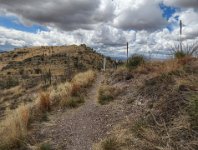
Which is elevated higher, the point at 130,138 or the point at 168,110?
the point at 168,110

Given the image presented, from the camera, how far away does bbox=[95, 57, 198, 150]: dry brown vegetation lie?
5410 mm

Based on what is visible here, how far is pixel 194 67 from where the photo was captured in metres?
8.89

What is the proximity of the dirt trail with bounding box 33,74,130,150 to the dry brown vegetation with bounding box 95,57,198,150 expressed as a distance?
0.51 meters

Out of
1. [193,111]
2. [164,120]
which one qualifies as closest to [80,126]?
[164,120]

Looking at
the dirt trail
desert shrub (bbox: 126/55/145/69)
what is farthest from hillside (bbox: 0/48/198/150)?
desert shrub (bbox: 126/55/145/69)

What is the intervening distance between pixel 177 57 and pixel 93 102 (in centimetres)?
350

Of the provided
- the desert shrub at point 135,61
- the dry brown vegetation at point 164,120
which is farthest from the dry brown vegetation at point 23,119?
the desert shrub at point 135,61

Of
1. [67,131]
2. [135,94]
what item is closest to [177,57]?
[135,94]

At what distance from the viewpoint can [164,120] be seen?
A: 246 inches

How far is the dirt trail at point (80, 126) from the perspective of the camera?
690 centimetres

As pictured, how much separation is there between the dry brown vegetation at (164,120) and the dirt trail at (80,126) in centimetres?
51

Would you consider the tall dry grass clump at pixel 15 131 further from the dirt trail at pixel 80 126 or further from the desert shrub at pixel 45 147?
the desert shrub at pixel 45 147

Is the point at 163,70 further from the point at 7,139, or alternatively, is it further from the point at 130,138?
the point at 7,139

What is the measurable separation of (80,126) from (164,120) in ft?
8.54
